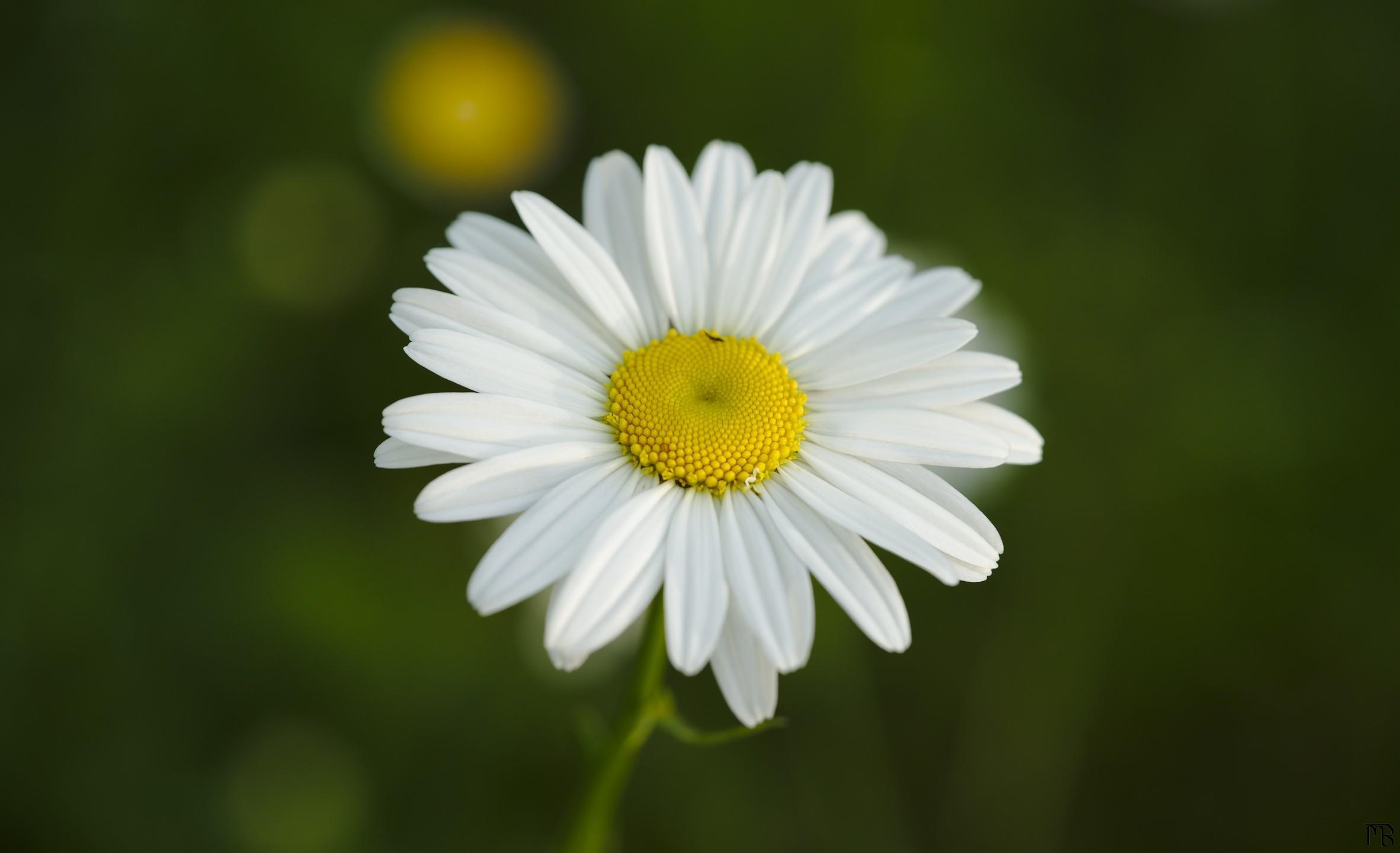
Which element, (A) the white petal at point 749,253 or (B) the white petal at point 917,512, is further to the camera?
(A) the white petal at point 749,253

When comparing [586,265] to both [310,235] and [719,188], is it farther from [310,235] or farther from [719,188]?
[310,235]

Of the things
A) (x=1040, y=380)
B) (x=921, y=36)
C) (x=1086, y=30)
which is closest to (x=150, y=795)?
(x=1040, y=380)

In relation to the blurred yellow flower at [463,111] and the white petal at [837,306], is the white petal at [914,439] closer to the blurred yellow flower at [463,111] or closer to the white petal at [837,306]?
the white petal at [837,306]

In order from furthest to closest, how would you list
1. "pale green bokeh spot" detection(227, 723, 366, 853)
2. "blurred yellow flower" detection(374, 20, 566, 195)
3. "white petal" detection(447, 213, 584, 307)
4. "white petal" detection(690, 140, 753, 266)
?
"blurred yellow flower" detection(374, 20, 566, 195), "pale green bokeh spot" detection(227, 723, 366, 853), "white petal" detection(690, 140, 753, 266), "white petal" detection(447, 213, 584, 307)

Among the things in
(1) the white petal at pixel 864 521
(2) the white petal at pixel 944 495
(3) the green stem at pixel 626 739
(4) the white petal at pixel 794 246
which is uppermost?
(4) the white petal at pixel 794 246

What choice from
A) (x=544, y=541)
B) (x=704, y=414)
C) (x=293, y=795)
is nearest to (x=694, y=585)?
(x=544, y=541)

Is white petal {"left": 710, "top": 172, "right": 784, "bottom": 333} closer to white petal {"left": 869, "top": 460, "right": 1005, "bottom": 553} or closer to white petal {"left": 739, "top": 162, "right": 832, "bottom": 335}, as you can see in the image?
white petal {"left": 739, "top": 162, "right": 832, "bottom": 335}

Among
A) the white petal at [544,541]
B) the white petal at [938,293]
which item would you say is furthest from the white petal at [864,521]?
the white petal at [938,293]

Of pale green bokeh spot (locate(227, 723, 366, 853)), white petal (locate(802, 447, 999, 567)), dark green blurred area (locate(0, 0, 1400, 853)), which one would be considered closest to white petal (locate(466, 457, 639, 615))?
white petal (locate(802, 447, 999, 567))
